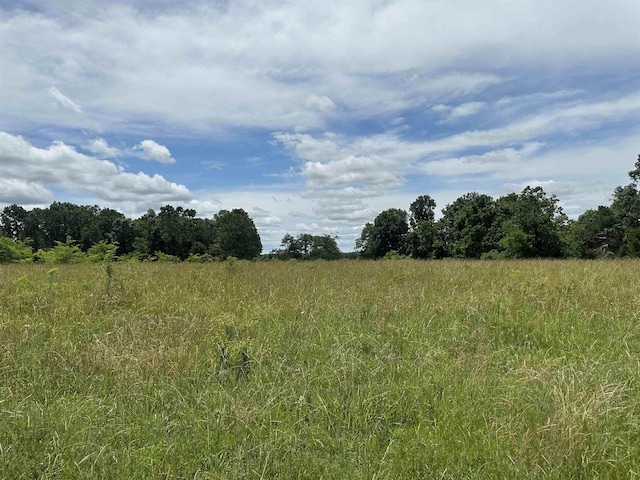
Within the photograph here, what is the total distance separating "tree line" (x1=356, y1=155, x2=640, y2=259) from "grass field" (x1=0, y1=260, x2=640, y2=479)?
685 inches

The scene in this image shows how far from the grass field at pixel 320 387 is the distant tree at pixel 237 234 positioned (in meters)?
54.7

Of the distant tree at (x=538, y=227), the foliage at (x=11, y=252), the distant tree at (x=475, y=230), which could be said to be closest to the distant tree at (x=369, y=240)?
the distant tree at (x=475, y=230)

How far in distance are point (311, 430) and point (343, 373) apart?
0.77 meters

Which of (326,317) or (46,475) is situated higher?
(326,317)

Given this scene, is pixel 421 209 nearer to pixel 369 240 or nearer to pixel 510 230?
pixel 369 240

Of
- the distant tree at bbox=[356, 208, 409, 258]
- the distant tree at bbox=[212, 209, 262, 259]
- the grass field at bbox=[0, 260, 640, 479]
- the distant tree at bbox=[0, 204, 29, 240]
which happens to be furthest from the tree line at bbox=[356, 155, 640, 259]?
the distant tree at bbox=[0, 204, 29, 240]

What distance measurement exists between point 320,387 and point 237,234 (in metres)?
60.4

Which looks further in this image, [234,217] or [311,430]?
[234,217]

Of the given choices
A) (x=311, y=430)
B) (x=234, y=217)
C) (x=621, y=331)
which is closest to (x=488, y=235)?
(x=234, y=217)

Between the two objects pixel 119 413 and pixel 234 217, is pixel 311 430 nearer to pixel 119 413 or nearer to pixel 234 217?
pixel 119 413

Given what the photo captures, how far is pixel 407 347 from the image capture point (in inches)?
162

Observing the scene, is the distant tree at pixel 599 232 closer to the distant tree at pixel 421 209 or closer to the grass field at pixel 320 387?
the distant tree at pixel 421 209

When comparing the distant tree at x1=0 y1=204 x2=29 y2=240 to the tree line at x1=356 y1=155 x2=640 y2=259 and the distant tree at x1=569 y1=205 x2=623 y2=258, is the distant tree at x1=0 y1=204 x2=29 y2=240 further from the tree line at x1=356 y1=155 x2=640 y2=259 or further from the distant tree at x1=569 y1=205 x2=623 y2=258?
the distant tree at x1=569 y1=205 x2=623 y2=258

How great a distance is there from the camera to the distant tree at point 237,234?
6003cm
